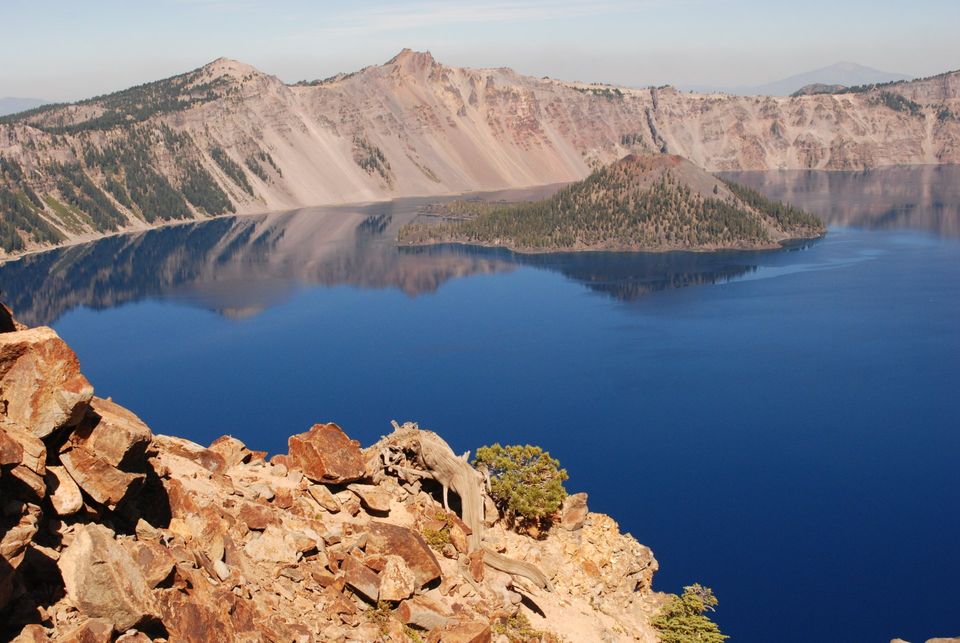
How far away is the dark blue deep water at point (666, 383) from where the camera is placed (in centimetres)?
6556

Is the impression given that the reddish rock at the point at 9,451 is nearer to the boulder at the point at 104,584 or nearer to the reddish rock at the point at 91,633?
the boulder at the point at 104,584

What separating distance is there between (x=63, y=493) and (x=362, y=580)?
8.50 metres

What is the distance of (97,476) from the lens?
2214 centimetres

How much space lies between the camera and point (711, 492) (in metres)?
76.3

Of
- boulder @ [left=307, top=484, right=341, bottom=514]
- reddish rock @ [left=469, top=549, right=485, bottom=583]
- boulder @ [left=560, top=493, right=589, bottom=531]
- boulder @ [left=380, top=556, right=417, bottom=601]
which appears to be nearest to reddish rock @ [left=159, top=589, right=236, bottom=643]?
boulder @ [left=380, top=556, right=417, bottom=601]

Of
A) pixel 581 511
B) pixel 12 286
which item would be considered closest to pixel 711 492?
pixel 581 511

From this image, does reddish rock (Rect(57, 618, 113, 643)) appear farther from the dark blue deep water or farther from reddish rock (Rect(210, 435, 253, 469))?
the dark blue deep water

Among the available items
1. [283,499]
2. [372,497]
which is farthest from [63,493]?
[372,497]

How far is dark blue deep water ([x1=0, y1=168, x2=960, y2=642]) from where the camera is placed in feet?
215

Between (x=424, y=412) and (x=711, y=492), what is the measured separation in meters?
34.5

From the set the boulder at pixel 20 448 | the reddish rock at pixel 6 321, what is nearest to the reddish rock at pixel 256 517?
the boulder at pixel 20 448

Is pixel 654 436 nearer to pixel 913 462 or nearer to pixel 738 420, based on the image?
pixel 738 420

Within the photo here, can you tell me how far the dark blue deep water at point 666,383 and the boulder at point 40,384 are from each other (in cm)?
4719

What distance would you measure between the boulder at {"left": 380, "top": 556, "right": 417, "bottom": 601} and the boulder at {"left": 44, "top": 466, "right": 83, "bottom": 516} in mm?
8570
